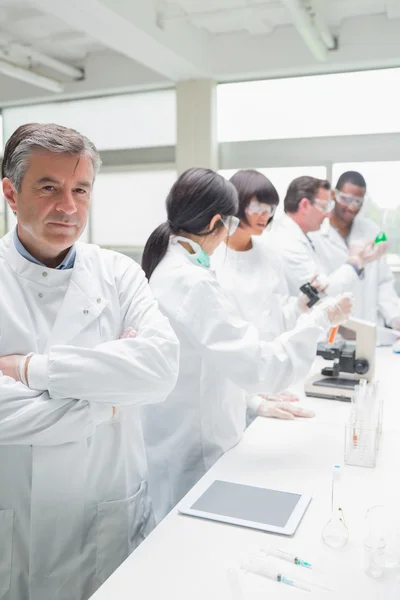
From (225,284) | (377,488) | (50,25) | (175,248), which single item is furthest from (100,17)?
(377,488)

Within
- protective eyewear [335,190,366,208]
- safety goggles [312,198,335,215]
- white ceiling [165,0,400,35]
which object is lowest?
safety goggles [312,198,335,215]

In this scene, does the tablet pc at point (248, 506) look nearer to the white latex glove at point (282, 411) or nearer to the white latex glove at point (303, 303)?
the white latex glove at point (282, 411)

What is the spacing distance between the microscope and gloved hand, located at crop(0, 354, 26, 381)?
4.59 ft

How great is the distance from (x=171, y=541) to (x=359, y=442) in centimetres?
69

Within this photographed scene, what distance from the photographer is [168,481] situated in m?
1.86

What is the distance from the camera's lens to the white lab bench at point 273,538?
1.07 m

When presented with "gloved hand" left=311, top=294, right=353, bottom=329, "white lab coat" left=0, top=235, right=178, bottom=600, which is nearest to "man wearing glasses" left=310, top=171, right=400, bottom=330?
"gloved hand" left=311, top=294, right=353, bottom=329

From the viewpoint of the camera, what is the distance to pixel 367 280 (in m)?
3.83

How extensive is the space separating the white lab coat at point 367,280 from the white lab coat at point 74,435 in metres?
2.54

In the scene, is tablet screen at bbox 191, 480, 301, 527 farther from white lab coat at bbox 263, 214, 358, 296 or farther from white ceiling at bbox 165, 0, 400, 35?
white ceiling at bbox 165, 0, 400, 35

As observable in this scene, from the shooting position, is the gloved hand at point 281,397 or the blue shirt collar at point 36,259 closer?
the blue shirt collar at point 36,259

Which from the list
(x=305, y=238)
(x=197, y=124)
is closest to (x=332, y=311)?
(x=305, y=238)

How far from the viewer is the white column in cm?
499

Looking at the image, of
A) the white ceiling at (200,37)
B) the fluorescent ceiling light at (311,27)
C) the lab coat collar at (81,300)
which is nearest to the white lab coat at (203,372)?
the lab coat collar at (81,300)
